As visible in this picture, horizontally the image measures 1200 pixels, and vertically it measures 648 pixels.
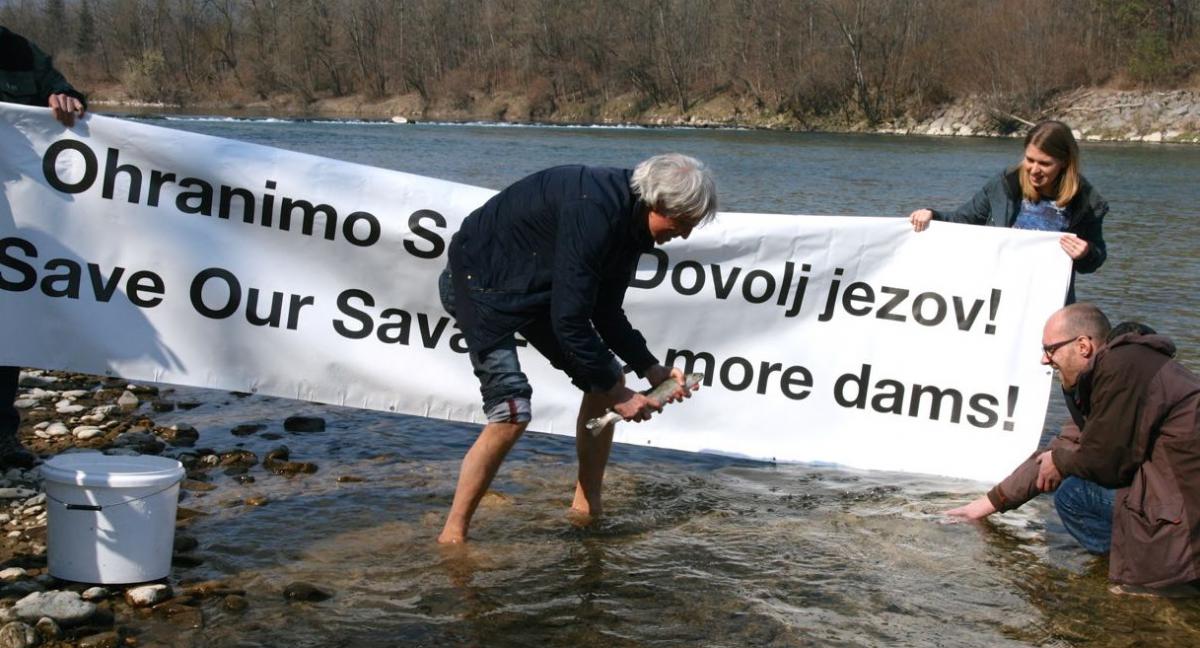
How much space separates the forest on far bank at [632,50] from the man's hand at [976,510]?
219 ft

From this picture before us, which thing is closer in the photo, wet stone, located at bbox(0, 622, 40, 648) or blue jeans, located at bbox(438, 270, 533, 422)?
wet stone, located at bbox(0, 622, 40, 648)

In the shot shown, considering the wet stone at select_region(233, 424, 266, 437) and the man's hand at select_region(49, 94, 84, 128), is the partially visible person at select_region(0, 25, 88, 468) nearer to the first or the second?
the man's hand at select_region(49, 94, 84, 128)

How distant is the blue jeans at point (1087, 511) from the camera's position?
5.82 metres

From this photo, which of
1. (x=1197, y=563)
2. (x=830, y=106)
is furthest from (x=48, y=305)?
(x=830, y=106)

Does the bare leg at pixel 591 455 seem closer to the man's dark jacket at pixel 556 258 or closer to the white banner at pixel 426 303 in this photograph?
the man's dark jacket at pixel 556 258

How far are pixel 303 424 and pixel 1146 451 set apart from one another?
504 cm

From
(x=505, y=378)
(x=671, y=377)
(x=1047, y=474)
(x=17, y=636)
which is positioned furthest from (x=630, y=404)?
(x=17, y=636)

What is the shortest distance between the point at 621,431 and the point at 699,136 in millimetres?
57684

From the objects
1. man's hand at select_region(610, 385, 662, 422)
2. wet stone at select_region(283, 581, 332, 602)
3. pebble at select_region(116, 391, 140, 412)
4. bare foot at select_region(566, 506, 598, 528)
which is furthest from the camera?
pebble at select_region(116, 391, 140, 412)

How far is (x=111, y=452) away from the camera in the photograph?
6.84m

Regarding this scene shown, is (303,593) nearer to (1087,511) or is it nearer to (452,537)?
(452,537)

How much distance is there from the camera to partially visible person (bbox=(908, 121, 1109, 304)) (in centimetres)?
610

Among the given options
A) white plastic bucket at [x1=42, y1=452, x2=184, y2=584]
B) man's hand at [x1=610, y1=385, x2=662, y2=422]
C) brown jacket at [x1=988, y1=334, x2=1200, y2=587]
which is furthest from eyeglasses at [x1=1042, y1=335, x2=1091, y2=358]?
white plastic bucket at [x1=42, y1=452, x2=184, y2=584]

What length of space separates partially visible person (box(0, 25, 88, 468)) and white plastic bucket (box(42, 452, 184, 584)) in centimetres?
172
